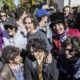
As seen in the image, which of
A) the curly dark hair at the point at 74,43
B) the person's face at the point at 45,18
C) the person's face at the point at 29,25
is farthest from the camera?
the person's face at the point at 45,18


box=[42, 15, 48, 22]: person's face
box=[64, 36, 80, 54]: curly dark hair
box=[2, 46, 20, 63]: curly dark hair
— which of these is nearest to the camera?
box=[64, 36, 80, 54]: curly dark hair

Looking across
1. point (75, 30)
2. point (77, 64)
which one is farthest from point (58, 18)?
point (77, 64)

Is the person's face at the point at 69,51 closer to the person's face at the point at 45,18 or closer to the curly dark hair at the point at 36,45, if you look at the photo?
the curly dark hair at the point at 36,45

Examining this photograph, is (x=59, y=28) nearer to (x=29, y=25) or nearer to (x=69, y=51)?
(x=29, y=25)

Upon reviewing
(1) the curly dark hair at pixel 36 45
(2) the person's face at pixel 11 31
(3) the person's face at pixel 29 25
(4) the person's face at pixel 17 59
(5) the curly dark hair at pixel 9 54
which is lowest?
(4) the person's face at pixel 17 59

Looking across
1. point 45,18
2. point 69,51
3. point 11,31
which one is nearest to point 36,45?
point 69,51

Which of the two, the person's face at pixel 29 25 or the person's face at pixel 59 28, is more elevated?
the person's face at pixel 29 25

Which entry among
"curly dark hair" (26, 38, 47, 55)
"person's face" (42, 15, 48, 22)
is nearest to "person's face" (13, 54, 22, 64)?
"curly dark hair" (26, 38, 47, 55)

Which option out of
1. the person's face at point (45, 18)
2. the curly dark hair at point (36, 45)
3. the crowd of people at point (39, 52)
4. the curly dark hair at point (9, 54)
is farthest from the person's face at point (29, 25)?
the person's face at point (45, 18)

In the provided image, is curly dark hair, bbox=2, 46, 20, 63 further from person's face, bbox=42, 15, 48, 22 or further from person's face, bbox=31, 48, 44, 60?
person's face, bbox=42, 15, 48, 22

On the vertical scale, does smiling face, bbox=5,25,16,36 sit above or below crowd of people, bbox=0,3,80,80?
above

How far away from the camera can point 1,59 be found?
5.10 metres

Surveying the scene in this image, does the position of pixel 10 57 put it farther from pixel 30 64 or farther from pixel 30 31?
pixel 30 31

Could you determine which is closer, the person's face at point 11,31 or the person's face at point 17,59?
the person's face at point 17,59
